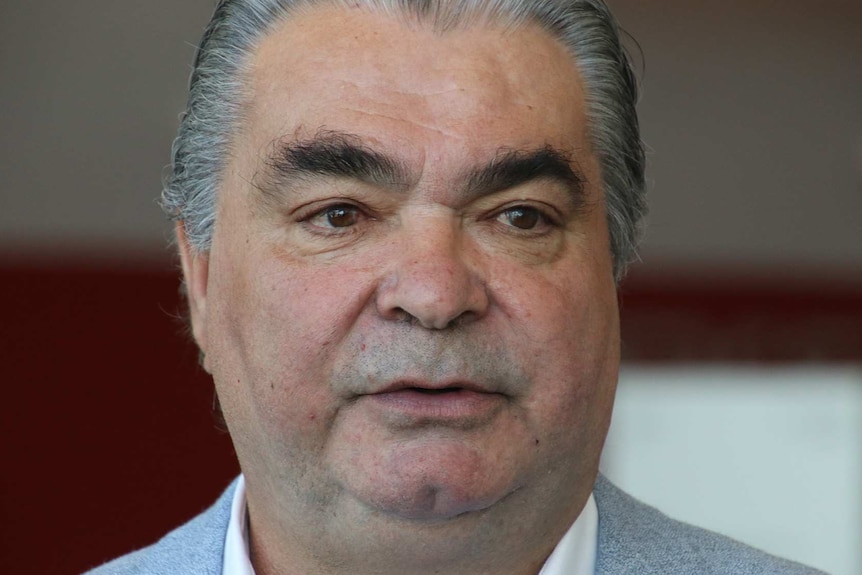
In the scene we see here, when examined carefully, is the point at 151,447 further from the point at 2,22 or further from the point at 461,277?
the point at 461,277

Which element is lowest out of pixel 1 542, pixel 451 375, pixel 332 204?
pixel 451 375

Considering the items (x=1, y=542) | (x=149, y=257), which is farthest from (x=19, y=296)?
(x=1, y=542)

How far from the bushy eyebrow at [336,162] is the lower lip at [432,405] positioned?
0.24 meters

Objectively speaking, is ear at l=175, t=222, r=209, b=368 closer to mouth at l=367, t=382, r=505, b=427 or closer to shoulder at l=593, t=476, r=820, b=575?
mouth at l=367, t=382, r=505, b=427

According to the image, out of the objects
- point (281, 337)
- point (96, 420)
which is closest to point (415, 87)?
point (281, 337)

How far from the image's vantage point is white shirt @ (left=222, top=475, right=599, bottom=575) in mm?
1551

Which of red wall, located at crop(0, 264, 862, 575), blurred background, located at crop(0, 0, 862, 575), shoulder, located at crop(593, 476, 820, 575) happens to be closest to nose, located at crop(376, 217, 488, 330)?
shoulder, located at crop(593, 476, 820, 575)

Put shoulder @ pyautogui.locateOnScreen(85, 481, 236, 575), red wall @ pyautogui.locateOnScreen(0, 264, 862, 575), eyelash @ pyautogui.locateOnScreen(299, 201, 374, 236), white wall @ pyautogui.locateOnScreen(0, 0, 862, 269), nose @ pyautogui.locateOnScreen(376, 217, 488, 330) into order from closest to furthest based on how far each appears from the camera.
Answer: nose @ pyautogui.locateOnScreen(376, 217, 488, 330) → eyelash @ pyautogui.locateOnScreen(299, 201, 374, 236) → shoulder @ pyautogui.locateOnScreen(85, 481, 236, 575) → red wall @ pyautogui.locateOnScreen(0, 264, 862, 575) → white wall @ pyautogui.locateOnScreen(0, 0, 862, 269)

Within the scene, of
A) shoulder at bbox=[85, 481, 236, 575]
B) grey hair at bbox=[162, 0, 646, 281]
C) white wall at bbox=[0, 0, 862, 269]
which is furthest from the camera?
white wall at bbox=[0, 0, 862, 269]

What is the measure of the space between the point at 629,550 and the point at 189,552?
598 millimetres

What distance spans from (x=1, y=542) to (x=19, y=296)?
735 millimetres

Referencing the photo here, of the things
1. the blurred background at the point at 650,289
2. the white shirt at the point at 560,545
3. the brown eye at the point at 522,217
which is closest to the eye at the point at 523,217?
the brown eye at the point at 522,217

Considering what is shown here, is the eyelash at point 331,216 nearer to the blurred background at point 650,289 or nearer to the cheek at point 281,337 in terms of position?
the cheek at point 281,337

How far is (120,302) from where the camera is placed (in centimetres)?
381
